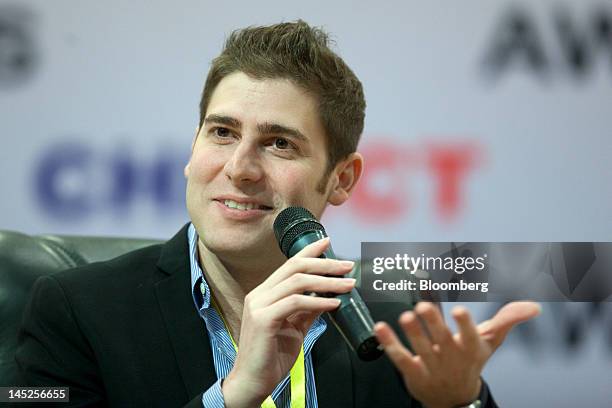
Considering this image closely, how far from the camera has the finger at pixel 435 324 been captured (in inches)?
36.0

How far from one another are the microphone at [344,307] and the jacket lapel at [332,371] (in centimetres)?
32

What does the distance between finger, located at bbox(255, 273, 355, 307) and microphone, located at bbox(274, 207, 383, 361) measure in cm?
1

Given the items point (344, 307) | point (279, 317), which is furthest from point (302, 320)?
point (344, 307)

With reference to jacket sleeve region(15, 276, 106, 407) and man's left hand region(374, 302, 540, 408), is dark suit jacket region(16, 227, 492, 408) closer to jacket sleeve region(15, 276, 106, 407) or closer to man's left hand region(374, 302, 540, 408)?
jacket sleeve region(15, 276, 106, 407)

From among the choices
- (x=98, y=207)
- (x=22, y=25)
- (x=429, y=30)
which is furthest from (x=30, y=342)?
(x=429, y=30)

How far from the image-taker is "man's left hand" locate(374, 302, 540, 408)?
928 mm

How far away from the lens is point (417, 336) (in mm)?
948

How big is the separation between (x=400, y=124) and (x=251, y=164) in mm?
912

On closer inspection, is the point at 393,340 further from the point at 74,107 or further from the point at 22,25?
the point at 22,25

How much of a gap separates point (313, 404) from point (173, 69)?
3.96 ft

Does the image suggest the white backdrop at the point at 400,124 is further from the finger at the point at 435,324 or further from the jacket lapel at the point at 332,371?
the finger at the point at 435,324

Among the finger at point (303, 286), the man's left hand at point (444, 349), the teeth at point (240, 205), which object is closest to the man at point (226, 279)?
the teeth at point (240, 205)

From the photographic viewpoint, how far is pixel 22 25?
2.26 metres

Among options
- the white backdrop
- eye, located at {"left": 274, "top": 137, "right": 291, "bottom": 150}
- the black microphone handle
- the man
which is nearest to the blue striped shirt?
the man
